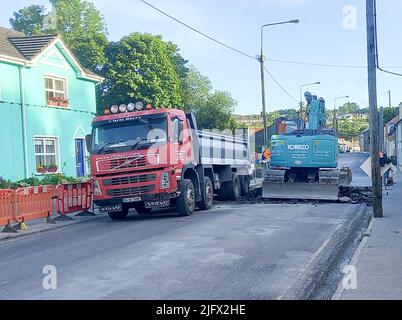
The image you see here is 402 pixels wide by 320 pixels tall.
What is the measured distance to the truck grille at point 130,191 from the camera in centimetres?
1411

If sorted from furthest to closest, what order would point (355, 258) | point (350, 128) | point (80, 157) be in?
point (350, 128) → point (80, 157) → point (355, 258)

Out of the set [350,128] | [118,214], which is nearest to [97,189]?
[118,214]

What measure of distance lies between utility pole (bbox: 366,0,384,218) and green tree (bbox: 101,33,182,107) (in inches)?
1203

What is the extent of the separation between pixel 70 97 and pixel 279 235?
731 inches

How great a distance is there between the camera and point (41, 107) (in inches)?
977

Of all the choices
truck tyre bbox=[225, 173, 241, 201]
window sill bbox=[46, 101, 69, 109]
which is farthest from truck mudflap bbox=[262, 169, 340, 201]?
window sill bbox=[46, 101, 69, 109]

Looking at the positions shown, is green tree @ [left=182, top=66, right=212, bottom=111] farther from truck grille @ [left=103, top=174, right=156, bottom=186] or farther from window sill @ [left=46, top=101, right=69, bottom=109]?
truck grille @ [left=103, top=174, right=156, bottom=186]

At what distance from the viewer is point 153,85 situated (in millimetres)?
44000

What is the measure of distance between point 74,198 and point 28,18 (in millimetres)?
40852

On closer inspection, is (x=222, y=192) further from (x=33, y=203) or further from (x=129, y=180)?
(x=33, y=203)

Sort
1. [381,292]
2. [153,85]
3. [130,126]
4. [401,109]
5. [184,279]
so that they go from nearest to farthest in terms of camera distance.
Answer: [381,292], [184,279], [130,126], [153,85], [401,109]
